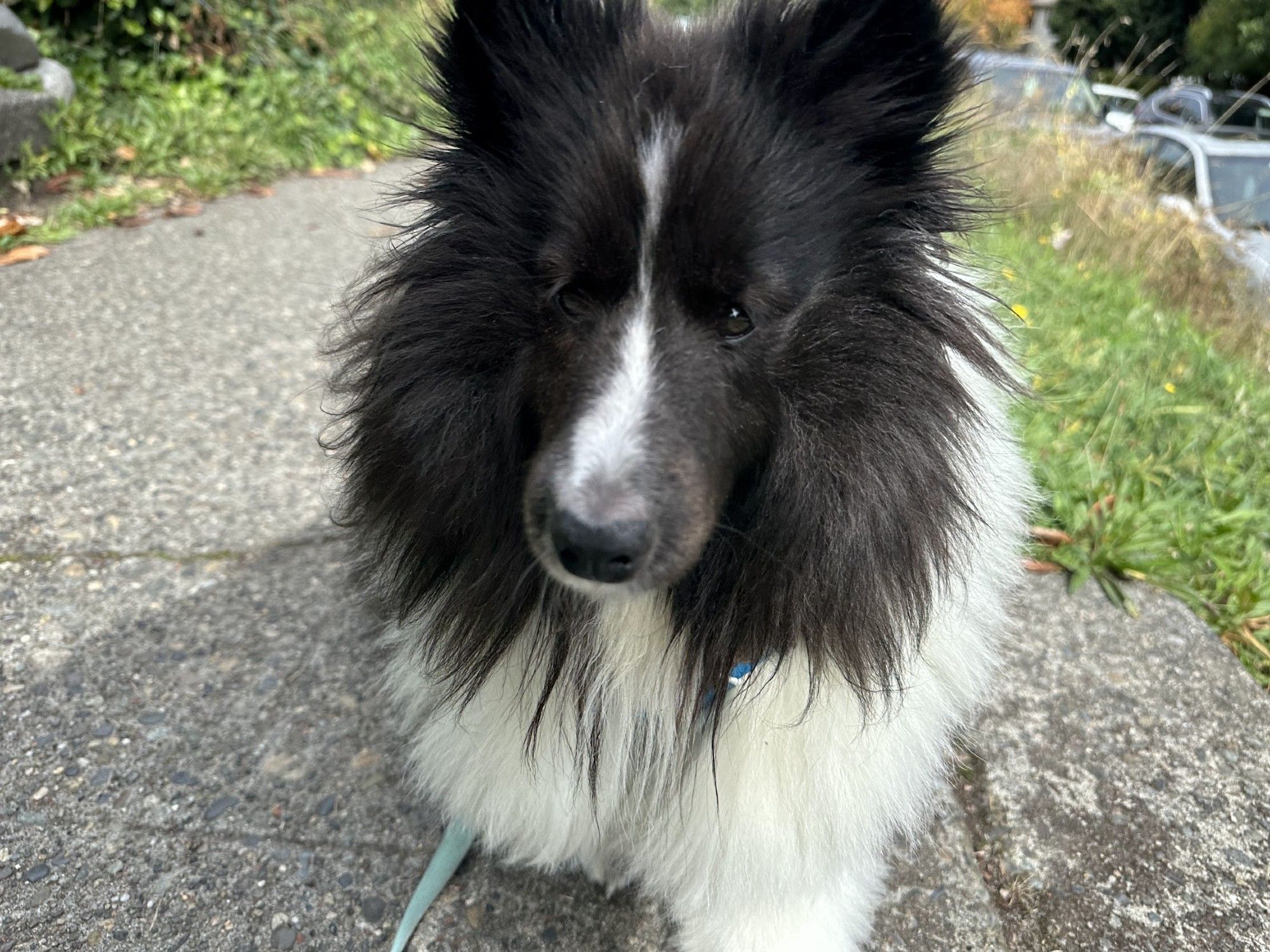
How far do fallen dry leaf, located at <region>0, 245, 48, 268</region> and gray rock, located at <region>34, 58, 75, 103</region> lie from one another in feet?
4.18

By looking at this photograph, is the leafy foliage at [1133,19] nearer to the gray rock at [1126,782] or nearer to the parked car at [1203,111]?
the parked car at [1203,111]

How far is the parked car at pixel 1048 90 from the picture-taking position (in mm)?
6970

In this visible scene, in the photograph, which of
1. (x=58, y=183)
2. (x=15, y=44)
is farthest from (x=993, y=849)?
(x=15, y=44)

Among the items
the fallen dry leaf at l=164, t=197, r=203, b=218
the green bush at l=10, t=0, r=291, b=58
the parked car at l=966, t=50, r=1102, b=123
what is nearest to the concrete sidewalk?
the fallen dry leaf at l=164, t=197, r=203, b=218

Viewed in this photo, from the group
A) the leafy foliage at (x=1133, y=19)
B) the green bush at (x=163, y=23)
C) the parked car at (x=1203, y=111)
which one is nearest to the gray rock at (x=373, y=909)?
the green bush at (x=163, y=23)

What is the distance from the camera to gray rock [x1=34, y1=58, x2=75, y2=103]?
202 inches

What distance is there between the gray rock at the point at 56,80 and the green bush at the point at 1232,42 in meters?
20.4

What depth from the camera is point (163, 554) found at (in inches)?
110

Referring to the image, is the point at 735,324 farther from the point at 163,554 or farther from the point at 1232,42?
the point at 1232,42

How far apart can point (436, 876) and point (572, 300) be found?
4.33 feet

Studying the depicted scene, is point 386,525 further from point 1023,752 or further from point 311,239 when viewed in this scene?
point 311,239

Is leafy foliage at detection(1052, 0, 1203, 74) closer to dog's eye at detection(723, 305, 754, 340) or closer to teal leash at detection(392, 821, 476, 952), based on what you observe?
dog's eye at detection(723, 305, 754, 340)

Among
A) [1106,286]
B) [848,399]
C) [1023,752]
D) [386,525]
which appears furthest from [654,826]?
[1106,286]

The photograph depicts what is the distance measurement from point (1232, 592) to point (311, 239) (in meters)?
5.04
